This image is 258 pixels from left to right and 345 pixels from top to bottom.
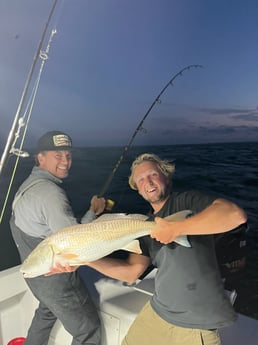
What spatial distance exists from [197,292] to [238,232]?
7.03 ft

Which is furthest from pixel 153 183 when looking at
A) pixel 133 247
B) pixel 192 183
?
pixel 192 183

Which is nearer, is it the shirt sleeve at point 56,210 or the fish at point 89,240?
the fish at point 89,240

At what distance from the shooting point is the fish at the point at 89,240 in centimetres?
162

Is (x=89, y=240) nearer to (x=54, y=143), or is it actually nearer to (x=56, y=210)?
(x=56, y=210)

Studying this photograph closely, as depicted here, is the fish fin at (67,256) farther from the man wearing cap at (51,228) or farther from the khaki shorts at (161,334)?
the khaki shorts at (161,334)

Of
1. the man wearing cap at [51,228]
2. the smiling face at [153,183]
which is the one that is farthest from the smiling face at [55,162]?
the smiling face at [153,183]

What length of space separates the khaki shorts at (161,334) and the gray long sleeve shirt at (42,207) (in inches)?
27.5

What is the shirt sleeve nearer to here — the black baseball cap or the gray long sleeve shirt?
the gray long sleeve shirt

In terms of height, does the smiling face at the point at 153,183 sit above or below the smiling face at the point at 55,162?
below

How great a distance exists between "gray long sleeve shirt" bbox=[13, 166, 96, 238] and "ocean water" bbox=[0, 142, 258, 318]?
88 cm

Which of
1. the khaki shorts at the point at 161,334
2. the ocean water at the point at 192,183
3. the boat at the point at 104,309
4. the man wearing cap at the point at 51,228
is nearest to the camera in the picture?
the khaki shorts at the point at 161,334

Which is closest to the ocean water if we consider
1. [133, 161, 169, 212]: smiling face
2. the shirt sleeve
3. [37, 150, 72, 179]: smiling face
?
[133, 161, 169, 212]: smiling face

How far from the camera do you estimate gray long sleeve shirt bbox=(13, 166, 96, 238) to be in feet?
6.38

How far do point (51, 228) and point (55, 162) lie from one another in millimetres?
467
